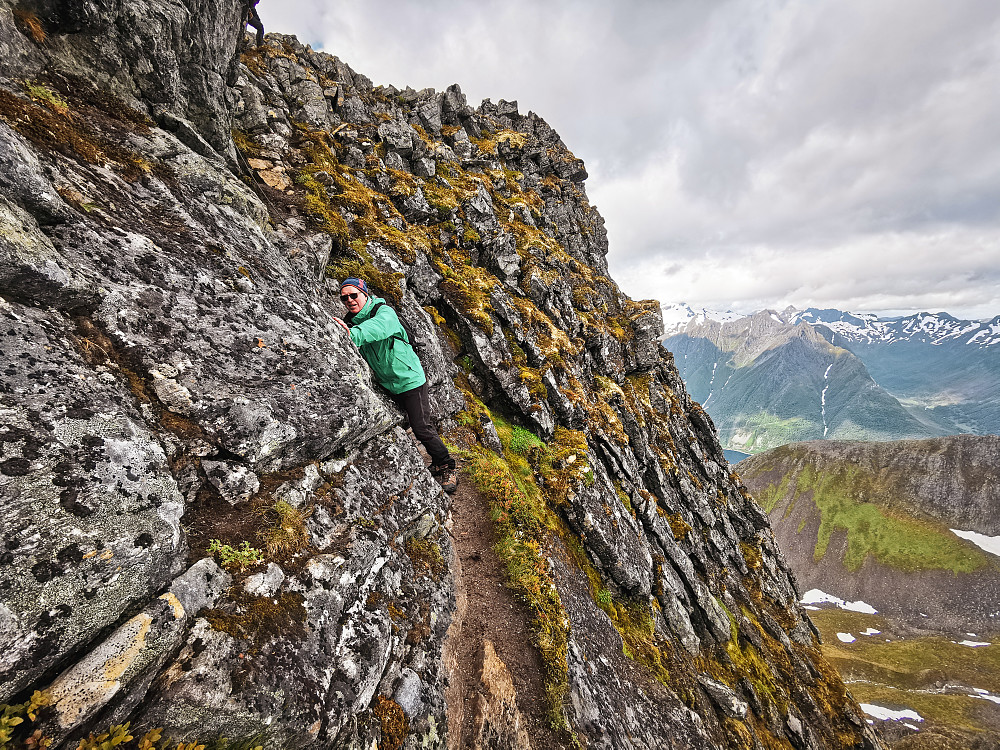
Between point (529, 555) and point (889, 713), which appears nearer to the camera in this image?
point (529, 555)

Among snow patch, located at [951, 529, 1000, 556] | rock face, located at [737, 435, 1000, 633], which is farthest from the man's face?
snow patch, located at [951, 529, 1000, 556]

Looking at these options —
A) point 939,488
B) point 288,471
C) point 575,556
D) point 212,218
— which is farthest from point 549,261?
point 939,488

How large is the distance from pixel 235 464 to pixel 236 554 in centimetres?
170

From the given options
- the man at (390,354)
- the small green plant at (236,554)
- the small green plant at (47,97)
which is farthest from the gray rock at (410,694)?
the small green plant at (47,97)

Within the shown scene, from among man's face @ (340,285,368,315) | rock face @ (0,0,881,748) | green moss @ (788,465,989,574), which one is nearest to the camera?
rock face @ (0,0,881,748)

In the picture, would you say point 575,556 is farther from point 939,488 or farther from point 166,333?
point 939,488

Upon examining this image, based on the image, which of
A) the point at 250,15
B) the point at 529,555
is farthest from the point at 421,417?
the point at 250,15

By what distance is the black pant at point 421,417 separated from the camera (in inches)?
459

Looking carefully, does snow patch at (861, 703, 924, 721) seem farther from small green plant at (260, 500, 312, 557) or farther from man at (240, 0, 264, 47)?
man at (240, 0, 264, 47)

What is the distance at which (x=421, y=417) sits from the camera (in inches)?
463

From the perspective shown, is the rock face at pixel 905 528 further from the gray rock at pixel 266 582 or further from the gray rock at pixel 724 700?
the gray rock at pixel 266 582

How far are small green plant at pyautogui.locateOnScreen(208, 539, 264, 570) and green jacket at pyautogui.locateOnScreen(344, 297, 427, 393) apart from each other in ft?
19.5

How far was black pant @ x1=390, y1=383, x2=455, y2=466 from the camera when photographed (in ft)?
38.2

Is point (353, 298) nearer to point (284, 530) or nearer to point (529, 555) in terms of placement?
point (284, 530)
